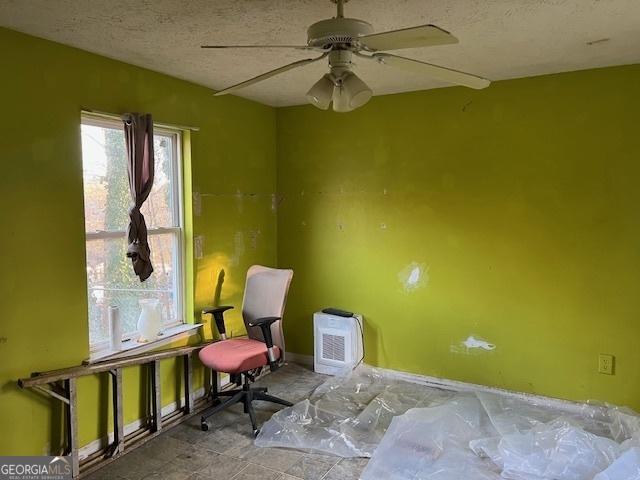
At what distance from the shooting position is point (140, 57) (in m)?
2.81

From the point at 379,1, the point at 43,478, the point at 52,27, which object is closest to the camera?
the point at 379,1

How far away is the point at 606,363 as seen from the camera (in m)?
3.24

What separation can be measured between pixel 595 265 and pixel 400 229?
4.59 feet

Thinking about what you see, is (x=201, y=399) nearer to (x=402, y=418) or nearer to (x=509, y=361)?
(x=402, y=418)

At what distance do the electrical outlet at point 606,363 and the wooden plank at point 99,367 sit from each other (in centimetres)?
278

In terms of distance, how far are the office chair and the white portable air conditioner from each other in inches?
27.8

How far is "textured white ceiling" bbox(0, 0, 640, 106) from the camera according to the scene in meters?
2.07

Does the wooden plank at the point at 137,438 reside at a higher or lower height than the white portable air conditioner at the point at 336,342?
lower

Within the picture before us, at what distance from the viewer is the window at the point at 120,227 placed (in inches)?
113

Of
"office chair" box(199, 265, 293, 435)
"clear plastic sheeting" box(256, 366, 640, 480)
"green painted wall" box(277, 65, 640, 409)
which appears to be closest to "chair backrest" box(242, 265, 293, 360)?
"office chair" box(199, 265, 293, 435)

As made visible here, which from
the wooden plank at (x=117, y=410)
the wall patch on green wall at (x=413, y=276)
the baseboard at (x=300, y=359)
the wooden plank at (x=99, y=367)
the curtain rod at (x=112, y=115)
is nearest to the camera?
the wooden plank at (x=99, y=367)

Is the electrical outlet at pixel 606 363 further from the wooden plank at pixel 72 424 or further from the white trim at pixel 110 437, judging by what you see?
the wooden plank at pixel 72 424

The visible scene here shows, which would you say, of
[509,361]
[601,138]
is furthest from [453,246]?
[601,138]

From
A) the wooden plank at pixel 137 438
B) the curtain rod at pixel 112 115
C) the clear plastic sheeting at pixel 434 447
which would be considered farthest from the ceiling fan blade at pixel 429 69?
the wooden plank at pixel 137 438
